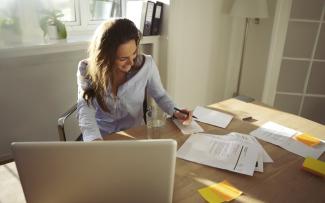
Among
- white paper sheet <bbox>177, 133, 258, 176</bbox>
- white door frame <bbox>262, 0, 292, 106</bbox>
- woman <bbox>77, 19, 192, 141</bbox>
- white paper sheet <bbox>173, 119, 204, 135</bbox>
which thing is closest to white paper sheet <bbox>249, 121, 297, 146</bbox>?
white paper sheet <bbox>177, 133, 258, 176</bbox>

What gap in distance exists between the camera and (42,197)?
0.76 m

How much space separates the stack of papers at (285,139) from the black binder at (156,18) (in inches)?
50.0

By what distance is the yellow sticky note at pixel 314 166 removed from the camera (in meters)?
1.07

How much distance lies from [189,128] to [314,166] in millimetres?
557

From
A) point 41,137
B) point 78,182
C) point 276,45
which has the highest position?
point 276,45

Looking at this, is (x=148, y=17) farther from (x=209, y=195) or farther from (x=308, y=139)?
(x=209, y=195)

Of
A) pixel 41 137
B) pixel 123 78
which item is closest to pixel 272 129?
pixel 123 78

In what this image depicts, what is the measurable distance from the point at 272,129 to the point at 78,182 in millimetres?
1018

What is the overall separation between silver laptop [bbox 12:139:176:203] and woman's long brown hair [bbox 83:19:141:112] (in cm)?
71

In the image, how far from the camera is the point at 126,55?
137 cm

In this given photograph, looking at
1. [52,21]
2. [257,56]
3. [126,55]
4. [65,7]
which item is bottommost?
[257,56]

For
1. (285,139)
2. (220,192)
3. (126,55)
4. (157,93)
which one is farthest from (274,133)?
(126,55)

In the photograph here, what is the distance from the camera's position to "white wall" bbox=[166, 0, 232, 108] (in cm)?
240

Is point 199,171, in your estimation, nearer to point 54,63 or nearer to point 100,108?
point 100,108
